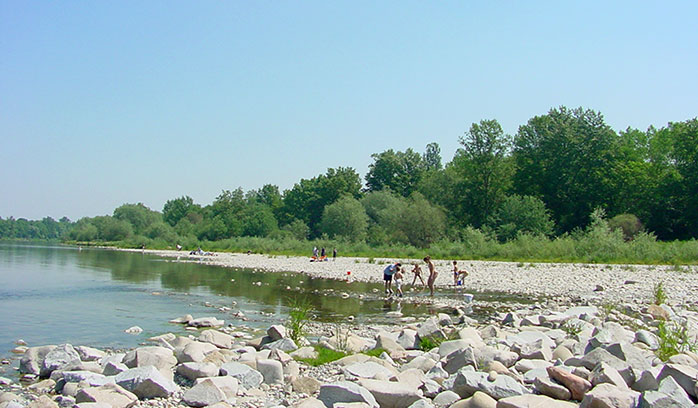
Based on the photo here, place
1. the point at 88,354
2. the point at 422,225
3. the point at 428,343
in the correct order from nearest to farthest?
the point at 88,354
the point at 428,343
the point at 422,225

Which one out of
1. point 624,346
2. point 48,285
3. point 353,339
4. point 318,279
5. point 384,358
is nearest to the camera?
point 624,346

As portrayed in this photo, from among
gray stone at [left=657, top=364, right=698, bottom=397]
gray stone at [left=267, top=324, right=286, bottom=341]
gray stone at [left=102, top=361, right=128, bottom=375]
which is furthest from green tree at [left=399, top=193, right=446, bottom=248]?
gray stone at [left=657, top=364, right=698, bottom=397]

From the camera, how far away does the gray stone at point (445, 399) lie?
7.78m

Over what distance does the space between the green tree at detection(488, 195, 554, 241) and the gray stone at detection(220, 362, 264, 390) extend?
51088 millimetres

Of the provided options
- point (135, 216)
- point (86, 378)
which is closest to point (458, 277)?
point (86, 378)

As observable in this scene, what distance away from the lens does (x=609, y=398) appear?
6887mm

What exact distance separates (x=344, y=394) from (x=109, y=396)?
11.1ft

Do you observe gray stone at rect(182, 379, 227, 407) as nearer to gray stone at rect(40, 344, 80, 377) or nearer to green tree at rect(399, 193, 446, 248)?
gray stone at rect(40, 344, 80, 377)

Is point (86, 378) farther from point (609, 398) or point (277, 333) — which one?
point (609, 398)

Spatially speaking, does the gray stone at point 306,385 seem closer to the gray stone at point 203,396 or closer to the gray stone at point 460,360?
the gray stone at point 203,396

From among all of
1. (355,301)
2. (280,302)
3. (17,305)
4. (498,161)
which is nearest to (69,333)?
(17,305)

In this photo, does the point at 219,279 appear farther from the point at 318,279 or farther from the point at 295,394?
the point at 295,394

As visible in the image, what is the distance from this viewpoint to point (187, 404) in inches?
324

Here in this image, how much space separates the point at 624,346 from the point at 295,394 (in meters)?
5.47
